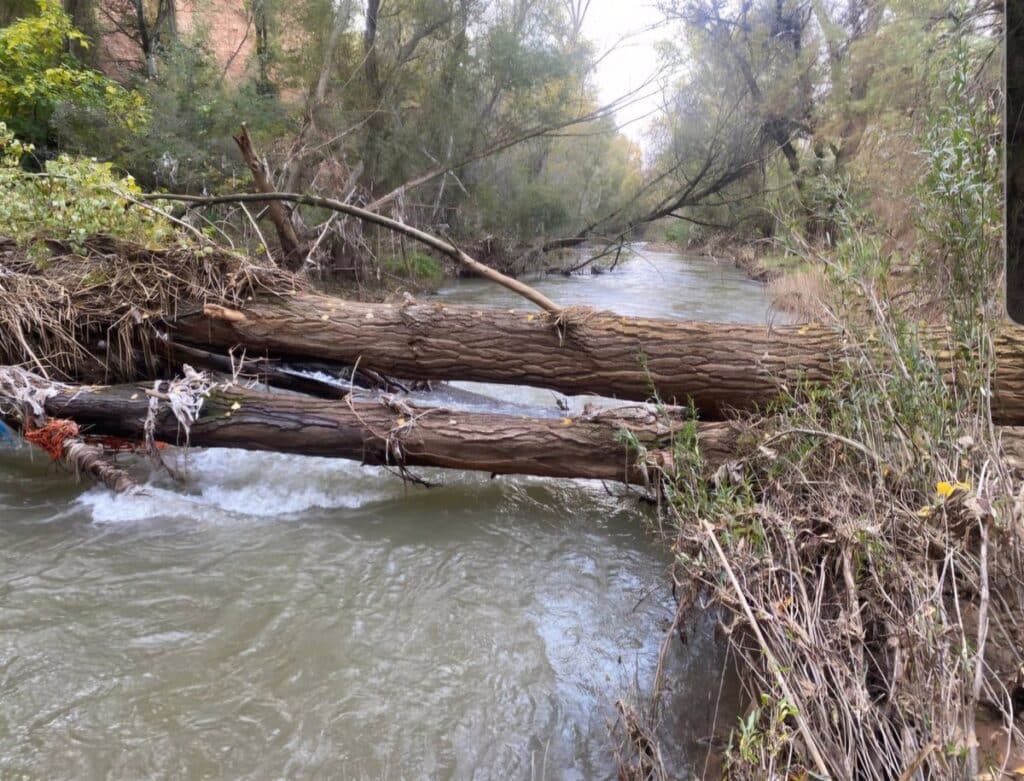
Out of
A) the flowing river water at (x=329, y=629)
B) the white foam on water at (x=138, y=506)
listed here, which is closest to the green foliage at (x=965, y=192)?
the flowing river water at (x=329, y=629)

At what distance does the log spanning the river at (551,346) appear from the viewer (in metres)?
4.45

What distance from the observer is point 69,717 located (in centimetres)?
251

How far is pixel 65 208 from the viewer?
5.32m

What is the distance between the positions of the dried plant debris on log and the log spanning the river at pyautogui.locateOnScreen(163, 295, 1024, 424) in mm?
210

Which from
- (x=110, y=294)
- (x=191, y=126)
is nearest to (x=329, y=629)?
(x=110, y=294)

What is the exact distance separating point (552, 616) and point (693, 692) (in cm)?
79

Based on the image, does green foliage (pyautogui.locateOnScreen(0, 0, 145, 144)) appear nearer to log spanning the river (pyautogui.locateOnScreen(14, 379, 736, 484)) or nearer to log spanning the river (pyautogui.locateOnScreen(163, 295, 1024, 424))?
log spanning the river (pyautogui.locateOnScreen(163, 295, 1024, 424))

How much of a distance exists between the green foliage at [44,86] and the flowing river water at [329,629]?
9.41 meters

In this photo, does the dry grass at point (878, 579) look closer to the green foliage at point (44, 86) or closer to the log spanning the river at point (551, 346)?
the log spanning the river at point (551, 346)

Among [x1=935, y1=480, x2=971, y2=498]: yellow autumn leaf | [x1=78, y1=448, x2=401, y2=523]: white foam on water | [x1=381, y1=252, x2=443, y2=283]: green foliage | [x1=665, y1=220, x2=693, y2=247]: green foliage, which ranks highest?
[x1=665, y1=220, x2=693, y2=247]: green foliage

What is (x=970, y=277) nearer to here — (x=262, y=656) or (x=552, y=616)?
(x=552, y=616)

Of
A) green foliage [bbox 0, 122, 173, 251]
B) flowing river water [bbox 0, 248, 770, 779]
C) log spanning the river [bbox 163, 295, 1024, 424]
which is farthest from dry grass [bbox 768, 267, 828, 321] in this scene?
green foliage [bbox 0, 122, 173, 251]

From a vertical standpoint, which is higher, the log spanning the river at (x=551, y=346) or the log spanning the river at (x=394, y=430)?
the log spanning the river at (x=551, y=346)

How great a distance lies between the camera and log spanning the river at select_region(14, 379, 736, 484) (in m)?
4.21
